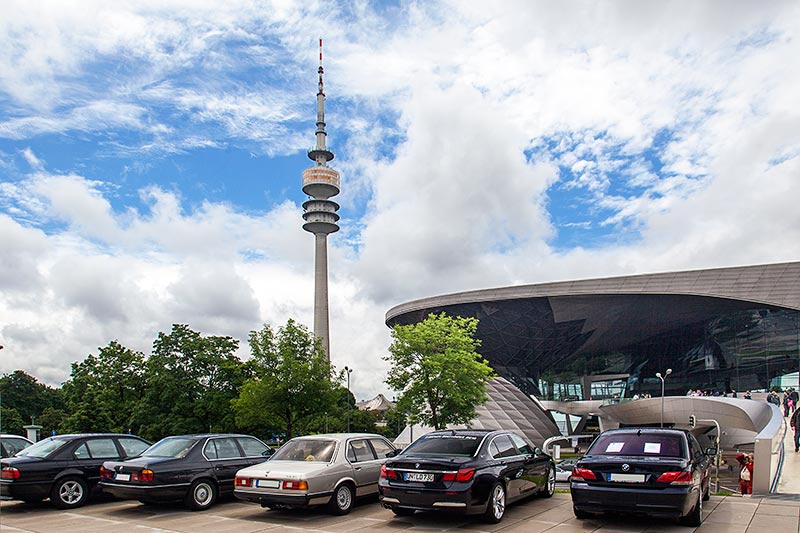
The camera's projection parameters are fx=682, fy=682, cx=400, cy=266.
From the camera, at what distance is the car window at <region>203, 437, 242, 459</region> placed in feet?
41.6

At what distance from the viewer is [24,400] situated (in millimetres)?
86562

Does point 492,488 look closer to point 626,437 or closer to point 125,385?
point 626,437

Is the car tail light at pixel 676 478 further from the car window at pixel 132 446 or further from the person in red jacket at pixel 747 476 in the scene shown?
the car window at pixel 132 446

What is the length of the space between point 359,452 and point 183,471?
3080 mm

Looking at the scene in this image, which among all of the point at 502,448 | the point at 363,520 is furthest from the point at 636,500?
the point at 363,520

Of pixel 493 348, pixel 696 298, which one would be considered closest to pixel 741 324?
pixel 696 298

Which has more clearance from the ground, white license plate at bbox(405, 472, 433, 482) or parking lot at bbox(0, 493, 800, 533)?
white license plate at bbox(405, 472, 433, 482)

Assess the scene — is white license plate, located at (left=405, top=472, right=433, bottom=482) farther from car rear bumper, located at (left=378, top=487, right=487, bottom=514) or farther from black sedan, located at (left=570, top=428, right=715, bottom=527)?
black sedan, located at (left=570, top=428, right=715, bottom=527)

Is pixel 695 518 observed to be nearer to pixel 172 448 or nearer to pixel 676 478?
pixel 676 478

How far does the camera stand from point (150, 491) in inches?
448

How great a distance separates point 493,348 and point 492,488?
235 feet

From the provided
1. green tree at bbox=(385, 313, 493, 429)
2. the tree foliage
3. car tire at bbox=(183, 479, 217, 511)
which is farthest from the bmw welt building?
the tree foliage

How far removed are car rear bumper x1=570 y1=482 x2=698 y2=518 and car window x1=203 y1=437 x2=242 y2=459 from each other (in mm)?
6596

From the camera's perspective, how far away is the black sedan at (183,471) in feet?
37.8
